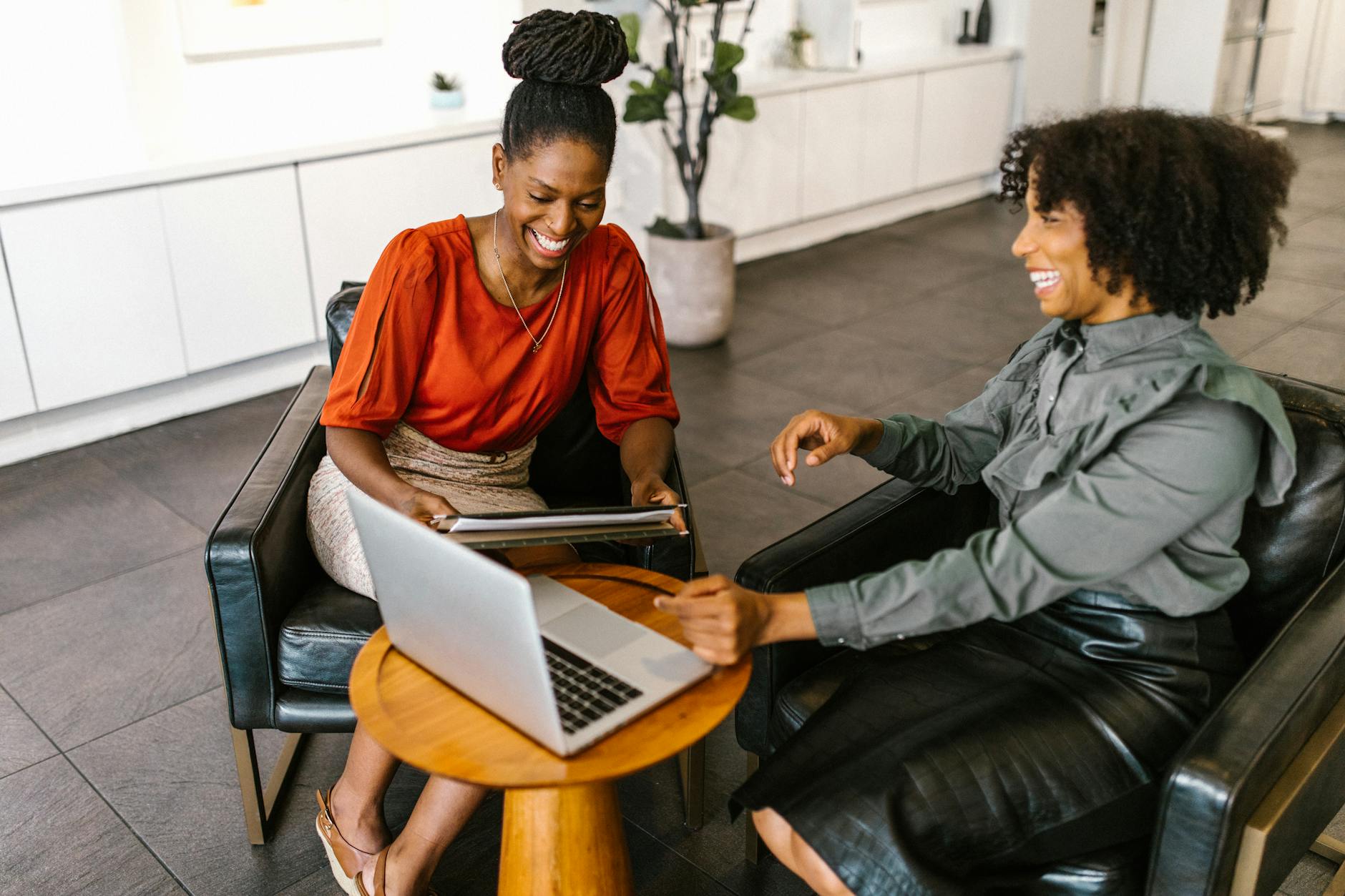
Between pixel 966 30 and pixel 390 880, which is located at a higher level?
pixel 966 30

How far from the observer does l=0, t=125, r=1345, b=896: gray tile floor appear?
2100 mm

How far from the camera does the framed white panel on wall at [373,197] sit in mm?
4105

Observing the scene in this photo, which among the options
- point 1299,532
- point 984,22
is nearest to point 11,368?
point 1299,532

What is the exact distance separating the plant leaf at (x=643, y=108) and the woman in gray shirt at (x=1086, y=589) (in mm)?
2824

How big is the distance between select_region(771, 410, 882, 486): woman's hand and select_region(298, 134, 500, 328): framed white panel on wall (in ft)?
8.37

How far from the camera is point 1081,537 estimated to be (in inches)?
58.0

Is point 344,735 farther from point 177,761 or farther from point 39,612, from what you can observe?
point 39,612

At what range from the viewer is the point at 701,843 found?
2135 mm

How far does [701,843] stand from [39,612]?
5.77 ft

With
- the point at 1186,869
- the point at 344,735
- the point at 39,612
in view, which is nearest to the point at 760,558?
the point at 1186,869

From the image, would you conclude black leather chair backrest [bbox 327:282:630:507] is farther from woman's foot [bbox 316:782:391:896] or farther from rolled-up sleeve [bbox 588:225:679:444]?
woman's foot [bbox 316:782:391:896]

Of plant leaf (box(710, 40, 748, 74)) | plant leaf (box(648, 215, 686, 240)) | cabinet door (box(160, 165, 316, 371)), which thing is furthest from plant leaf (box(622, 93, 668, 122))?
cabinet door (box(160, 165, 316, 371))

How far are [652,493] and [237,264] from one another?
251cm

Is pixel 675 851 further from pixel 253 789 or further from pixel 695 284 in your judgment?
pixel 695 284
